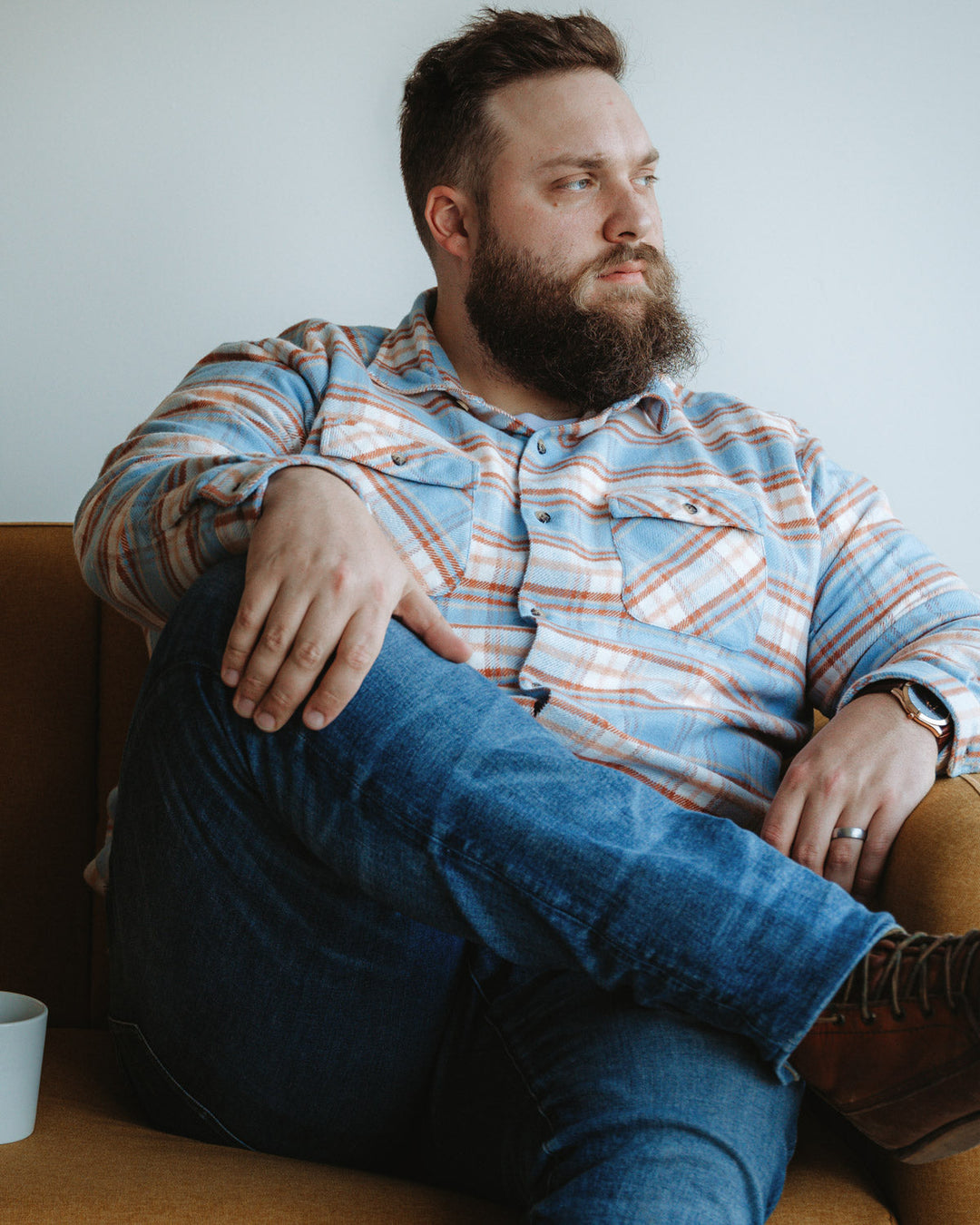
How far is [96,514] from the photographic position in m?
1.04

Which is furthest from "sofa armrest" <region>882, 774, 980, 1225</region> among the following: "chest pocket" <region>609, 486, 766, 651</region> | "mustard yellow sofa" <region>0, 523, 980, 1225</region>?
"chest pocket" <region>609, 486, 766, 651</region>

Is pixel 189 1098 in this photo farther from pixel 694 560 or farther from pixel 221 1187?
pixel 694 560

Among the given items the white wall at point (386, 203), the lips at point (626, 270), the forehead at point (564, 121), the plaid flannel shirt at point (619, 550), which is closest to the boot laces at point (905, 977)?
the plaid flannel shirt at point (619, 550)

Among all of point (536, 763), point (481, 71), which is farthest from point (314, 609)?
point (481, 71)

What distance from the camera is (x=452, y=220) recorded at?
58.0 inches

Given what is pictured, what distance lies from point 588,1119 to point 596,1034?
59 mm

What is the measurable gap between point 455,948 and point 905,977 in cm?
33

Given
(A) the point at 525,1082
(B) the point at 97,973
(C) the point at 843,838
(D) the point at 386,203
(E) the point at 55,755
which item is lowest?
(B) the point at 97,973

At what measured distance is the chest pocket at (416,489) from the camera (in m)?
1.14

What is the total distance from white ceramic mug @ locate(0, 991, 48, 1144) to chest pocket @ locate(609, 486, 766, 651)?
674mm

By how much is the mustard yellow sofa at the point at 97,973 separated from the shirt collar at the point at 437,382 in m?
0.45

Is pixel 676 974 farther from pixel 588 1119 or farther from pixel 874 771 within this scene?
pixel 874 771

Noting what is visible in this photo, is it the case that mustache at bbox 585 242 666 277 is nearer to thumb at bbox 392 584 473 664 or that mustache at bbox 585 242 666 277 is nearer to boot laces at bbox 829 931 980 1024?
thumb at bbox 392 584 473 664

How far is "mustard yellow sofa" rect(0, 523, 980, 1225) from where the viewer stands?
0.78 meters
